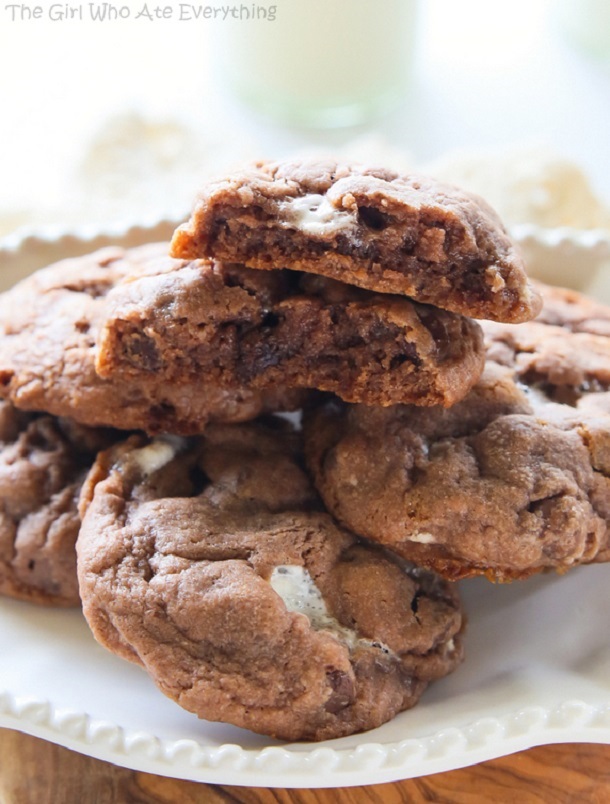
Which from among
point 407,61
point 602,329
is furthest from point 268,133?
point 602,329

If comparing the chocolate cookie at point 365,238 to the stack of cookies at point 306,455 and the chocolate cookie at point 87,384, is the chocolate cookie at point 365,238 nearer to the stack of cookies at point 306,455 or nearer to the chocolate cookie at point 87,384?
the stack of cookies at point 306,455

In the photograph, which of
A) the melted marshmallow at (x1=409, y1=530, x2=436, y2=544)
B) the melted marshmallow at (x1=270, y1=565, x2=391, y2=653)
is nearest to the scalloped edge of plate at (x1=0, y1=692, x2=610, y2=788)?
the melted marshmallow at (x1=270, y1=565, x2=391, y2=653)

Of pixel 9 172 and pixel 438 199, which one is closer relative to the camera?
pixel 438 199

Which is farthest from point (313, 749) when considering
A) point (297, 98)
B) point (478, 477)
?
point (297, 98)

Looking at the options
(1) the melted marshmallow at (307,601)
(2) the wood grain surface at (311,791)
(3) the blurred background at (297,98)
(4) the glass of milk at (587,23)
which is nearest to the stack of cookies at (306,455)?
(1) the melted marshmallow at (307,601)

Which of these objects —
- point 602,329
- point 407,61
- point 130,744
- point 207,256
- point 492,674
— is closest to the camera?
point 130,744

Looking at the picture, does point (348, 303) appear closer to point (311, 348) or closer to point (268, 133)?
point (311, 348)
